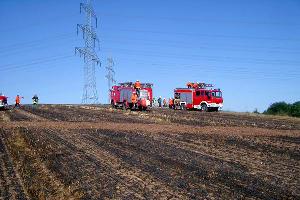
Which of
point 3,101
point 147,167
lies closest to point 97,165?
point 147,167

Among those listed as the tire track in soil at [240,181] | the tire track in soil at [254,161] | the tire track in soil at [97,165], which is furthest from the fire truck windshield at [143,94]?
the tire track in soil at [240,181]

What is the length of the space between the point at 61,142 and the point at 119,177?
22.5 feet

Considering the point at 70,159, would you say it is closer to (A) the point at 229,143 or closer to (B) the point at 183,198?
(B) the point at 183,198

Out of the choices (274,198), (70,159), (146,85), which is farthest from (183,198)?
(146,85)

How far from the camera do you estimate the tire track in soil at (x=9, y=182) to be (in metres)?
8.25

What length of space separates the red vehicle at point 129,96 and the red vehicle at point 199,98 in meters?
5.33

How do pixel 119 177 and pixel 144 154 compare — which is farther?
pixel 144 154

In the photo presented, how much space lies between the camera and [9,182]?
30.6 feet

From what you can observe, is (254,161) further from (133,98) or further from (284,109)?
(284,109)

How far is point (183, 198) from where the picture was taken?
8.09 m

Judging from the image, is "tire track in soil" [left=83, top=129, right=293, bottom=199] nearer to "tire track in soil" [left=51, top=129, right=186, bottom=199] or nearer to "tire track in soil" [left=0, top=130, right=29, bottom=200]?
"tire track in soil" [left=51, top=129, right=186, bottom=199]

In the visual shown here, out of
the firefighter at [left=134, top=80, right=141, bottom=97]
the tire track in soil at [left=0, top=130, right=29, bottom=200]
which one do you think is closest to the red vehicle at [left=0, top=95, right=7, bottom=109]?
the firefighter at [left=134, top=80, right=141, bottom=97]

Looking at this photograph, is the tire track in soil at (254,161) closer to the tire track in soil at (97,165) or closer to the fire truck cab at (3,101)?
the tire track in soil at (97,165)

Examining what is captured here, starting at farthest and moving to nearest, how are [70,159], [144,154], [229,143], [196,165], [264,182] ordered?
1. [229,143]
2. [144,154]
3. [70,159]
4. [196,165]
5. [264,182]
